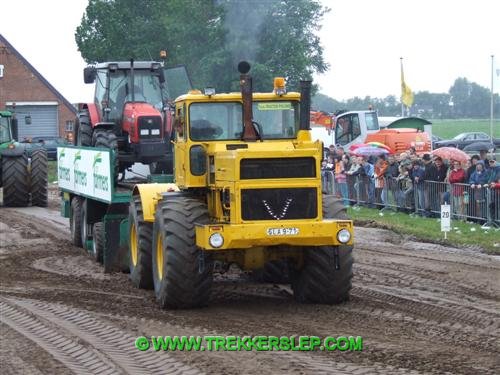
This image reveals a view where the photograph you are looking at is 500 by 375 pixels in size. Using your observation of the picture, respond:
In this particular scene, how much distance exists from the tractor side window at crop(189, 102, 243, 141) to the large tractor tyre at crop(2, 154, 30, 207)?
16402 millimetres

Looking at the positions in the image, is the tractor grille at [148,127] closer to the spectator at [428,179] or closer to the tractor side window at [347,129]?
the spectator at [428,179]

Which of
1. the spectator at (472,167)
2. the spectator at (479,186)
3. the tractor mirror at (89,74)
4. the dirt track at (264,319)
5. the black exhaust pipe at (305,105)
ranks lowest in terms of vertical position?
the dirt track at (264,319)

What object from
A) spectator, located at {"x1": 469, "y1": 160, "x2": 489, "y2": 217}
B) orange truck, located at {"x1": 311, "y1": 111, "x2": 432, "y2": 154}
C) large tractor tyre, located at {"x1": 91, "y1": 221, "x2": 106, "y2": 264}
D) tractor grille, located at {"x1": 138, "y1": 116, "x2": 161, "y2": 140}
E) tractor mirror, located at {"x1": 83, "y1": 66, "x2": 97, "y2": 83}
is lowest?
large tractor tyre, located at {"x1": 91, "y1": 221, "x2": 106, "y2": 264}

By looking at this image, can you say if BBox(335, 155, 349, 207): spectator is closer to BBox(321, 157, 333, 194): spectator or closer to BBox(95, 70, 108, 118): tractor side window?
BBox(321, 157, 333, 194): spectator

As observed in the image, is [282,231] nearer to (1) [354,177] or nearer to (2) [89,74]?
(2) [89,74]

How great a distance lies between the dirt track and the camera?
30.3 ft

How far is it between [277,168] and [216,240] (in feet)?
3.69

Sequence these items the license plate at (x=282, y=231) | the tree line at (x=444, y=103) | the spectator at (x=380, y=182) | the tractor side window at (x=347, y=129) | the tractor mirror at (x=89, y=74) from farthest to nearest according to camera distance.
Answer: the tree line at (x=444, y=103) < the tractor side window at (x=347, y=129) < the spectator at (x=380, y=182) < the tractor mirror at (x=89, y=74) < the license plate at (x=282, y=231)

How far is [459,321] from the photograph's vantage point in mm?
11328

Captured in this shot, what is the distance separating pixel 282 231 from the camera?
11.8 metres

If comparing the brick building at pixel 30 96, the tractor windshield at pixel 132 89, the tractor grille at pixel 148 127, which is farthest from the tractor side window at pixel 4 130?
the brick building at pixel 30 96

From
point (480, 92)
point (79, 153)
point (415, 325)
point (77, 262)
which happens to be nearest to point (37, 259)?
point (77, 262)

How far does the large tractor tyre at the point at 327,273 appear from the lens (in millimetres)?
12445

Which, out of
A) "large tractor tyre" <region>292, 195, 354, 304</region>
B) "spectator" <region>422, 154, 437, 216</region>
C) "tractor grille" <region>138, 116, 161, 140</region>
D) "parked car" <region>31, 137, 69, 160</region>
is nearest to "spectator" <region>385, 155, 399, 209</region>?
"spectator" <region>422, 154, 437, 216</region>
